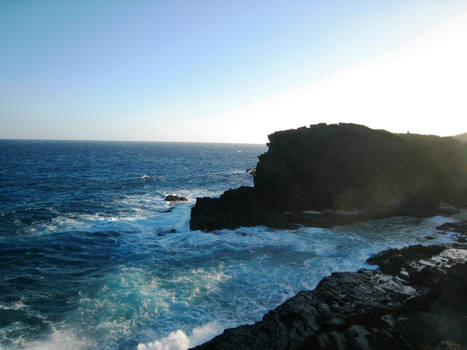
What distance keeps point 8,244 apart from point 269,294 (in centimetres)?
2053

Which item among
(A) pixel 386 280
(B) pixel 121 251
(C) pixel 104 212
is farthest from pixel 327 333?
(C) pixel 104 212

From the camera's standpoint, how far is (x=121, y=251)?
19.8m

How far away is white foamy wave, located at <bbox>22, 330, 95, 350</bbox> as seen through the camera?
1010 centimetres

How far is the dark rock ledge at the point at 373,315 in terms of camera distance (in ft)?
31.7

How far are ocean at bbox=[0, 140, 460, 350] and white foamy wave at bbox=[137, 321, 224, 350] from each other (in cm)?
4

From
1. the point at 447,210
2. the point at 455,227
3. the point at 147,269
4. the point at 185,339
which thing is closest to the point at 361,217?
the point at 455,227

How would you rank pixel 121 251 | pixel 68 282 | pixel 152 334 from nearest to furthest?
pixel 152 334 < pixel 68 282 < pixel 121 251

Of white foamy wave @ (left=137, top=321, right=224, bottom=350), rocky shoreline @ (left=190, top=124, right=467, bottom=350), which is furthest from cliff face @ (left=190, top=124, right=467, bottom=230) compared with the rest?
white foamy wave @ (left=137, top=321, right=224, bottom=350)

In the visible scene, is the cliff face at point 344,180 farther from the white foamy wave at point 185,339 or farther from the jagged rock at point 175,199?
the white foamy wave at point 185,339

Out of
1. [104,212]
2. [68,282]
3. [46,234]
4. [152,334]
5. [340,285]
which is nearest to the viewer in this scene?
[152,334]

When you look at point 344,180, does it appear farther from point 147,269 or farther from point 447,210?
point 147,269

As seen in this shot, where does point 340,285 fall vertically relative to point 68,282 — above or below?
above

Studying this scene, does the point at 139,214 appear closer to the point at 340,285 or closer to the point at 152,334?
the point at 152,334

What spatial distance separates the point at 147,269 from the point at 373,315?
509 inches
